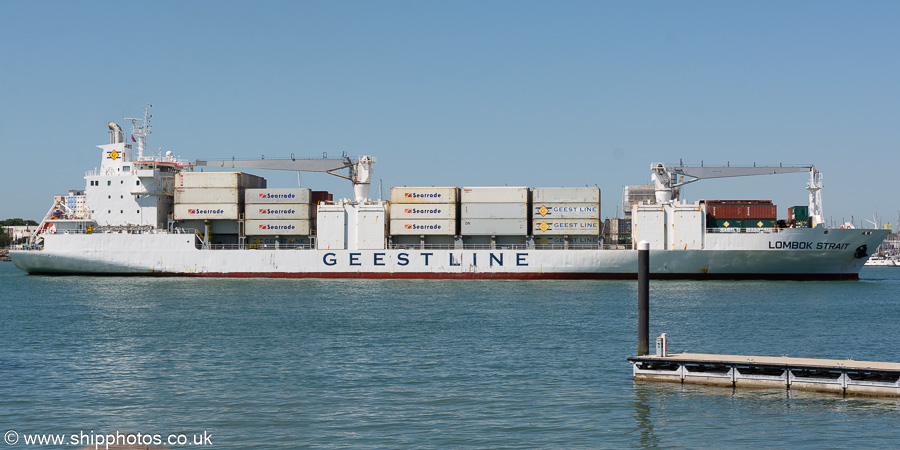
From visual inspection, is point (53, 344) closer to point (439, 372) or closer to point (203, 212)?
point (439, 372)

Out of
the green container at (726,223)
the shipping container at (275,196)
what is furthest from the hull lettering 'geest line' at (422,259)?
the green container at (726,223)

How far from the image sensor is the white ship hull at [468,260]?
49.5 m

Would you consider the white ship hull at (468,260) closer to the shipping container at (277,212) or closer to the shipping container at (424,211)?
the shipping container at (277,212)

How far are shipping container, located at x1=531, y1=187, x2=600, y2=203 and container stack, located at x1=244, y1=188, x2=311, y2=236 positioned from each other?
15852 mm

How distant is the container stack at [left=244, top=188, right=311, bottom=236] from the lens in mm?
55375

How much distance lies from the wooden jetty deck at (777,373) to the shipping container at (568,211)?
111 ft

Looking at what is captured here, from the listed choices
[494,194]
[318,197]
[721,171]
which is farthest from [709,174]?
[318,197]

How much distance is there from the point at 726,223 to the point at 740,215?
111cm

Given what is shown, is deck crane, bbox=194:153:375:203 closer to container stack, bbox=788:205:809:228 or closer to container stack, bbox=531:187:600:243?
container stack, bbox=531:187:600:243

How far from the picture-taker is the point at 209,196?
5638 centimetres

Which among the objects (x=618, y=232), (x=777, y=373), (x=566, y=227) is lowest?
(x=777, y=373)

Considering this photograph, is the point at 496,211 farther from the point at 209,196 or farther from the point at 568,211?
the point at 209,196

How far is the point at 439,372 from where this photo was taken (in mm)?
20141

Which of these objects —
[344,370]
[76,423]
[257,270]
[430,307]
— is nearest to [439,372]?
[344,370]
